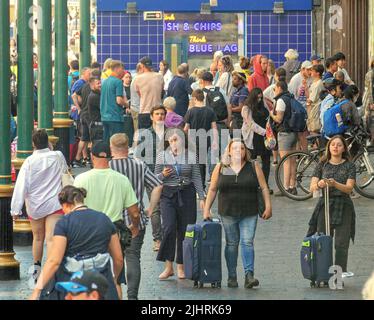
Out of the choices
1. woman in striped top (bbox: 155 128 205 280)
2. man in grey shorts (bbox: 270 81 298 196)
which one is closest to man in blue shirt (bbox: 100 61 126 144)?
man in grey shorts (bbox: 270 81 298 196)

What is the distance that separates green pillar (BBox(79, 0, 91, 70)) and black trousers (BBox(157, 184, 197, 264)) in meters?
14.6

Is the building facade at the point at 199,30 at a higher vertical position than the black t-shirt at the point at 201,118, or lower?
higher

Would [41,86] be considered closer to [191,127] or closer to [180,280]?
[191,127]

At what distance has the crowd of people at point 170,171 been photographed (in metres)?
11.3

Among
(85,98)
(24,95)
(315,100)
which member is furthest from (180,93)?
(24,95)

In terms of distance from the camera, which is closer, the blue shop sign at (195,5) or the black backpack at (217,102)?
the black backpack at (217,102)

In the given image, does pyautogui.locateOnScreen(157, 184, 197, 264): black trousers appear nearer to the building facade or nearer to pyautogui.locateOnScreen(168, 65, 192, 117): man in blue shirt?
pyautogui.locateOnScreen(168, 65, 192, 117): man in blue shirt

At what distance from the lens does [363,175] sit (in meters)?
21.5

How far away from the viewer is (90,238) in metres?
11.0

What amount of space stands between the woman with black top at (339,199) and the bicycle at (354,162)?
18.8ft

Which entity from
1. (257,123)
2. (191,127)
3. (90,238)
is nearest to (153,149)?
(191,127)

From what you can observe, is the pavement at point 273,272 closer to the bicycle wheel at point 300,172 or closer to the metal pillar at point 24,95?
the metal pillar at point 24,95

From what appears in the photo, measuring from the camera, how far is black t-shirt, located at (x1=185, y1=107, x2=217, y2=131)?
21344 mm

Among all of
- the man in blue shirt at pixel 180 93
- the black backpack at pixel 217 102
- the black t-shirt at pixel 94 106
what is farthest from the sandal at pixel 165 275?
the black t-shirt at pixel 94 106
